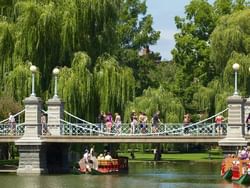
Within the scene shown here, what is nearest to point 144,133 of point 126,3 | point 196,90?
point 196,90

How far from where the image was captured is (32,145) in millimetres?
48656

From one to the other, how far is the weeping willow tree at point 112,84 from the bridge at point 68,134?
2.85m

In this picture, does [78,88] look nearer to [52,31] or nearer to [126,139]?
[52,31]

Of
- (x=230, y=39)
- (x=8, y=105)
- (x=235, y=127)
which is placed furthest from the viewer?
(x=230, y=39)

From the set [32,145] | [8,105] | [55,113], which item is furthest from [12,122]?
[8,105]

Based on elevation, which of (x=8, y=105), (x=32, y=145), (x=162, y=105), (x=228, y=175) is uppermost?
(x=162, y=105)

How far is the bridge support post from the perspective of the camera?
152 feet

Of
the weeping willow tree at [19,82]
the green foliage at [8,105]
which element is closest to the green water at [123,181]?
the green foliage at [8,105]

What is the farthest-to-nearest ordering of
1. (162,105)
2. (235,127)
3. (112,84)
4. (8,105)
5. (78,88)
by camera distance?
(162,105), (112,84), (78,88), (8,105), (235,127)

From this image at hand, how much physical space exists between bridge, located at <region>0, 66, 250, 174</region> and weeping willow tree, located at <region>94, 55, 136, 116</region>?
285cm

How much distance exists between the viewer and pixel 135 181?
1741 inches

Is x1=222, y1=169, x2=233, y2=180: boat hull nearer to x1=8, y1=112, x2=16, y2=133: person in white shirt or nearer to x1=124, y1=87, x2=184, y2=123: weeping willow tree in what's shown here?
x1=8, y1=112, x2=16, y2=133: person in white shirt

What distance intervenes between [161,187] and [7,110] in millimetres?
15533

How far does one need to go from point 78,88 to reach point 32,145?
623 centimetres
